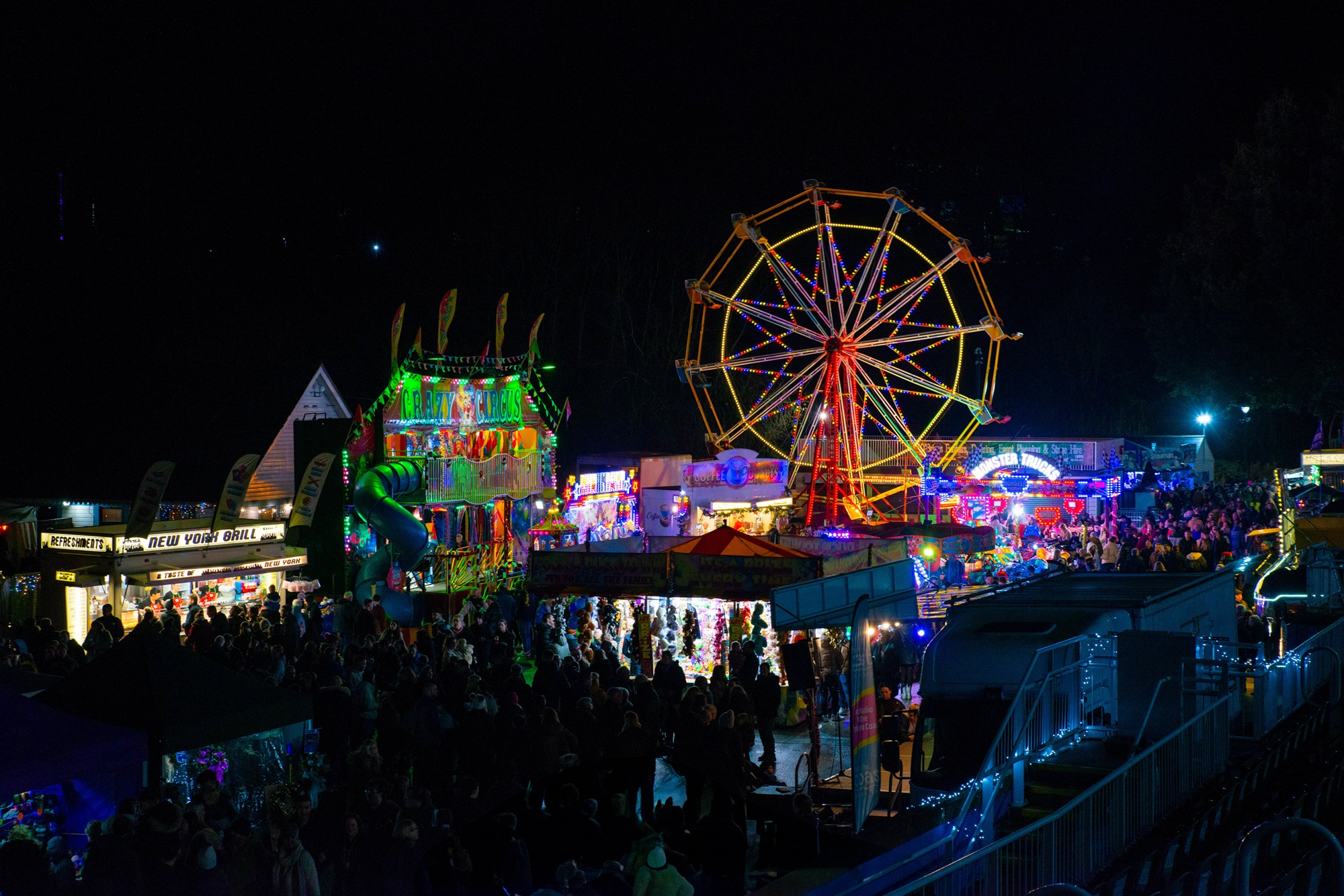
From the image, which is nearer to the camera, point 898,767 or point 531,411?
point 898,767

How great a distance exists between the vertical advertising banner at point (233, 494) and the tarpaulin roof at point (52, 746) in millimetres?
11226

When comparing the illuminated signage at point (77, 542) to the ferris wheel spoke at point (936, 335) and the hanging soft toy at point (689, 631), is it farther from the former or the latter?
the ferris wheel spoke at point (936, 335)

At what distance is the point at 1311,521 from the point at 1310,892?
1628 centimetres

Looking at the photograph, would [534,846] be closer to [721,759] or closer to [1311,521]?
[721,759]

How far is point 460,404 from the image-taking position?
84.0ft

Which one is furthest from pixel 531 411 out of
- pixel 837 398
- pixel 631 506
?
pixel 837 398

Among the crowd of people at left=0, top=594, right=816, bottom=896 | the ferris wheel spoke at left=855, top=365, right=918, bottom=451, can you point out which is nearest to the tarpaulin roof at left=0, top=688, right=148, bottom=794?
the crowd of people at left=0, top=594, right=816, bottom=896

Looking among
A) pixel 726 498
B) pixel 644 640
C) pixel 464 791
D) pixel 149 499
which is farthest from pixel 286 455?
pixel 464 791

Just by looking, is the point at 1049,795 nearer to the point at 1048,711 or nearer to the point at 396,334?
the point at 1048,711

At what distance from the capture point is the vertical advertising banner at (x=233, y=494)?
19.0 metres

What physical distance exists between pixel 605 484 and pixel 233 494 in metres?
10.3

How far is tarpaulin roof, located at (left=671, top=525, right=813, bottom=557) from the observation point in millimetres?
14852

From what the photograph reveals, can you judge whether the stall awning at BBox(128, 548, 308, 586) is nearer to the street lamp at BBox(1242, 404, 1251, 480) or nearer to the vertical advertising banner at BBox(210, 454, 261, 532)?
the vertical advertising banner at BBox(210, 454, 261, 532)

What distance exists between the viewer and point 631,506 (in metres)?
Answer: 28.8
